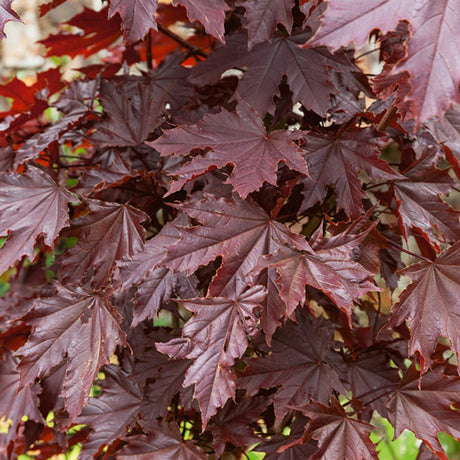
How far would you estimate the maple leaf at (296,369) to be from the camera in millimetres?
851

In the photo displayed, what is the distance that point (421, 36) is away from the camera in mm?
532

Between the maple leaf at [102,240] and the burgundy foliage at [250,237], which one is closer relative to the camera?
the burgundy foliage at [250,237]

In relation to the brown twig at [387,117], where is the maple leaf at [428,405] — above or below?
below

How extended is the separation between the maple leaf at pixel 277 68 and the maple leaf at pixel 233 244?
179 mm

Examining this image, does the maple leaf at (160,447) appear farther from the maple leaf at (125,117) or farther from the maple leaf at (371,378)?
the maple leaf at (125,117)

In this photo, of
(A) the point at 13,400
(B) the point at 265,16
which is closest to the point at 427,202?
(B) the point at 265,16

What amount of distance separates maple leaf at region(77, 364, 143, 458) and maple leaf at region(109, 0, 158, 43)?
63 cm

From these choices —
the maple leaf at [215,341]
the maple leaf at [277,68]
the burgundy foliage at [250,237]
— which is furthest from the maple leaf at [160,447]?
the maple leaf at [277,68]

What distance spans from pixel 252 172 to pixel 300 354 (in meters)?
0.36

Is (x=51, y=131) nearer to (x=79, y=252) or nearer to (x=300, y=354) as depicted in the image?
(x=79, y=252)

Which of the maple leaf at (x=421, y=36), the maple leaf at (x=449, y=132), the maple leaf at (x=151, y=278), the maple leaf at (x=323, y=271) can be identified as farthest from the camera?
the maple leaf at (x=449, y=132)

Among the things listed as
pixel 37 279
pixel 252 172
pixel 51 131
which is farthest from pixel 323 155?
pixel 37 279

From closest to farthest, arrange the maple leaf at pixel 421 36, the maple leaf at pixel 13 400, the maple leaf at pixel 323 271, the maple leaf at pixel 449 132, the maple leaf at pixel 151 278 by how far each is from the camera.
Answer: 1. the maple leaf at pixel 421 36
2. the maple leaf at pixel 323 271
3. the maple leaf at pixel 151 278
4. the maple leaf at pixel 449 132
5. the maple leaf at pixel 13 400

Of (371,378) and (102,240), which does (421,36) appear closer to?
(102,240)
